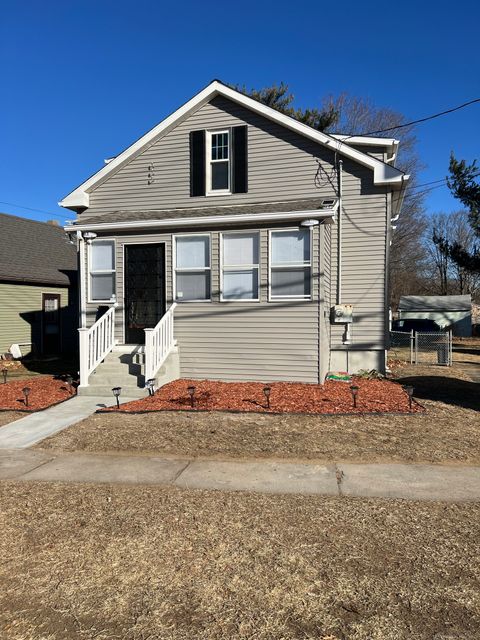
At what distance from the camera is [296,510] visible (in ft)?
13.4

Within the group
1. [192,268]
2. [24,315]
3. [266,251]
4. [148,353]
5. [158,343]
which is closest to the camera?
[148,353]

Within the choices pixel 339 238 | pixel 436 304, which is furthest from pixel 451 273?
pixel 339 238

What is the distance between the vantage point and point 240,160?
11.4 metres

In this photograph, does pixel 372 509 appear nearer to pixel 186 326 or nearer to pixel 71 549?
pixel 71 549

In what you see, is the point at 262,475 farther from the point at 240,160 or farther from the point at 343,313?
the point at 240,160

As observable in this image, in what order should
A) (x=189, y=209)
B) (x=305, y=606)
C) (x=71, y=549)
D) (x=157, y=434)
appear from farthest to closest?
1. (x=189, y=209)
2. (x=157, y=434)
3. (x=71, y=549)
4. (x=305, y=606)

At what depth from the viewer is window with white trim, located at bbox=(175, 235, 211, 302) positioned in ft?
34.3

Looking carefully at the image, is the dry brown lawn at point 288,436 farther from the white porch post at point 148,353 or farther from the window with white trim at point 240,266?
the window with white trim at point 240,266

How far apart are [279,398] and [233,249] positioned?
364 cm

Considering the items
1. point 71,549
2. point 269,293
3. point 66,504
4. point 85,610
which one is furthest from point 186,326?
point 85,610

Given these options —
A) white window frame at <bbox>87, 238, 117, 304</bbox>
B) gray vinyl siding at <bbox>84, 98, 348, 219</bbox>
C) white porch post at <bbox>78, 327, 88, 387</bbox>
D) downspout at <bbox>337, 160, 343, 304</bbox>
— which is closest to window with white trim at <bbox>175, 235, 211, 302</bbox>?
gray vinyl siding at <bbox>84, 98, 348, 219</bbox>

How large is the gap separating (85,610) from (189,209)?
9586 mm

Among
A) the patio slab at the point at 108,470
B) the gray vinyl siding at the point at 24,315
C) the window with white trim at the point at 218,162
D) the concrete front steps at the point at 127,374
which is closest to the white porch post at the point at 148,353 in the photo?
the concrete front steps at the point at 127,374

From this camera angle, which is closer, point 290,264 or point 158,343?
point 158,343
